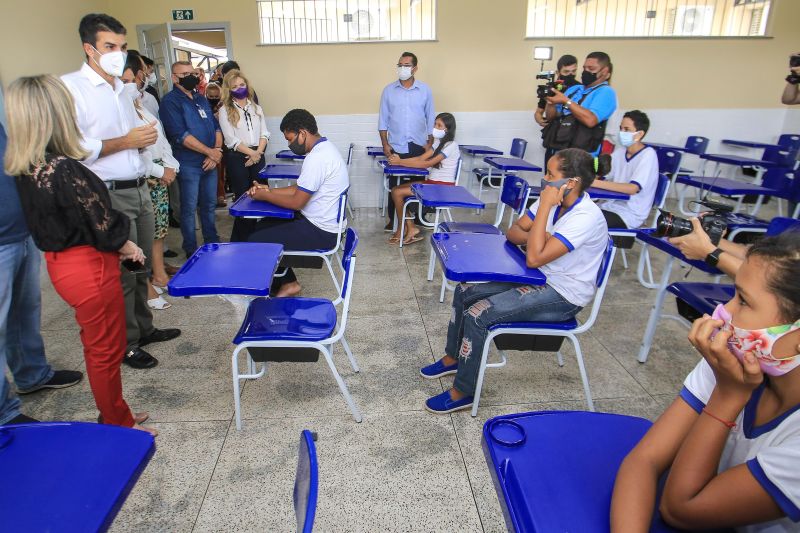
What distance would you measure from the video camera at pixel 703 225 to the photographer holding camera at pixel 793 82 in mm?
3391

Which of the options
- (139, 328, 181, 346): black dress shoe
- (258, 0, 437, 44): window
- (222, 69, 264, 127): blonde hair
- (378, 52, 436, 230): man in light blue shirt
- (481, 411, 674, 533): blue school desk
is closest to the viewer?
(481, 411, 674, 533): blue school desk

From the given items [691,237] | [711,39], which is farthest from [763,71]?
[691,237]

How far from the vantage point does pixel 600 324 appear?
299 centimetres

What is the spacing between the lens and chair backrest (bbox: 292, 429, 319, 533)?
68 cm

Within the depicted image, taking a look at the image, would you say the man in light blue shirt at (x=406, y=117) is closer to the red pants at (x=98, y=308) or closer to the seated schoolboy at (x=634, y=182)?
the seated schoolboy at (x=634, y=182)

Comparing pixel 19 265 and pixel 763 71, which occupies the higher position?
pixel 763 71

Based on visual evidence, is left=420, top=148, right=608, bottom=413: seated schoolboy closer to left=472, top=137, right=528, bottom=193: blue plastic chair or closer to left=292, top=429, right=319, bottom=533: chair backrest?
left=292, top=429, right=319, bottom=533: chair backrest

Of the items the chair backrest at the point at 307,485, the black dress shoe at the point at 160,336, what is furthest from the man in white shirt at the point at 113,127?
the chair backrest at the point at 307,485

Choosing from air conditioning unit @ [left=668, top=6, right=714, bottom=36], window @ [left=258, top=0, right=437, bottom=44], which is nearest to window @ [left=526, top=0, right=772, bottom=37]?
air conditioning unit @ [left=668, top=6, right=714, bottom=36]

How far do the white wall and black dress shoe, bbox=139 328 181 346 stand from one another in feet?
12.4

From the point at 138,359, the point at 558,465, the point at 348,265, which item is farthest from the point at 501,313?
the point at 138,359

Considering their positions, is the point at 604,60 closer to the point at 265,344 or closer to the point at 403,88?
the point at 403,88

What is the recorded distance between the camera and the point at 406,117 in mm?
5012

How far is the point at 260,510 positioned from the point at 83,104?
1917 mm
